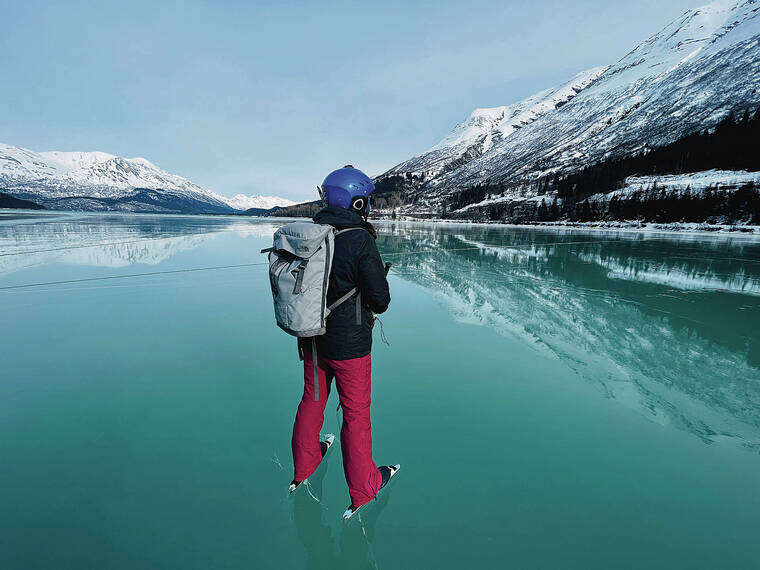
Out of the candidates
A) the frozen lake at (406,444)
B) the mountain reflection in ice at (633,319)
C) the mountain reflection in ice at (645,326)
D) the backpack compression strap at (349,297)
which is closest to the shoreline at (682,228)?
the mountain reflection in ice at (633,319)

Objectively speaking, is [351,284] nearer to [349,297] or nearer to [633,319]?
[349,297]

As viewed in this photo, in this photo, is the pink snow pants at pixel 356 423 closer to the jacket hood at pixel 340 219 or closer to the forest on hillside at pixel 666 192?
the jacket hood at pixel 340 219

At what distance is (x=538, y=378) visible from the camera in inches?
182

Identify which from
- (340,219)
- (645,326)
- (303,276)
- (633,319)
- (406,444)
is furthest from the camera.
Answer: (633,319)

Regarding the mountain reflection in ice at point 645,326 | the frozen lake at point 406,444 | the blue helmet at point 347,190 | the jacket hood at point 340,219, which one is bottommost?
the mountain reflection in ice at point 645,326

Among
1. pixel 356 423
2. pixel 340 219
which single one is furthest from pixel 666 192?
pixel 356 423

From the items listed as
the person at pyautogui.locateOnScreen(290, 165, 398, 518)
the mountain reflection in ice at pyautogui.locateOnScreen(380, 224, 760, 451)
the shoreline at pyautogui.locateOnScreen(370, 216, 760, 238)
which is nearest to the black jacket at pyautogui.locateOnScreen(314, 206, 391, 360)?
the person at pyautogui.locateOnScreen(290, 165, 398, 518)

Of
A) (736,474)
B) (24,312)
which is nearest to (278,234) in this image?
(736,474)

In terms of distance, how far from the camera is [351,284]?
2443mm

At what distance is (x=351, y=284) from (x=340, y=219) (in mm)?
474

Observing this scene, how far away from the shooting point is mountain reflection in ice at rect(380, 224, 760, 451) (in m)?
4.04

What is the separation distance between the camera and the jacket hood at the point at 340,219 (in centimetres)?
237

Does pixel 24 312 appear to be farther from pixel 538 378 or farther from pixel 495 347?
pixel 538 378

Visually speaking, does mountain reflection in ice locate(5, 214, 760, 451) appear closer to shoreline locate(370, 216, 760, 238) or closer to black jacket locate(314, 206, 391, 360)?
black jacket locate(314, 206, 391, 360)
